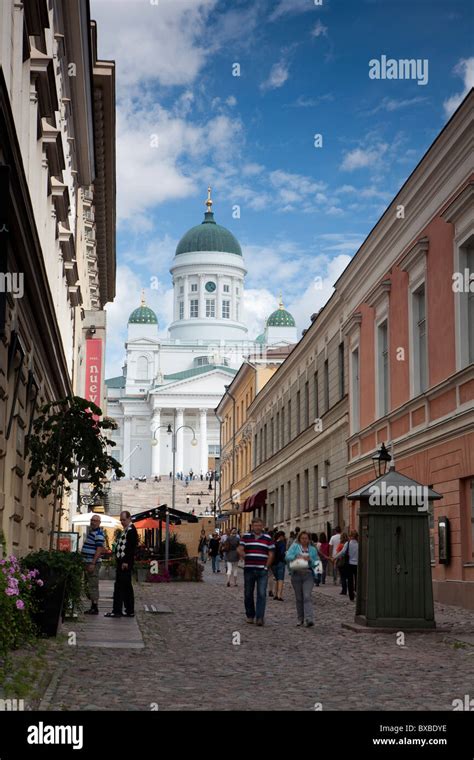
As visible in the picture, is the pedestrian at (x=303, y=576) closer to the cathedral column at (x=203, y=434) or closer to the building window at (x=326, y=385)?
the building window at (x=326, y=385)

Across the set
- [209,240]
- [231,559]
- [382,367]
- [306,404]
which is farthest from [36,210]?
[209,240]

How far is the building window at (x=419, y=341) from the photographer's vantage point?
24859 millimetres

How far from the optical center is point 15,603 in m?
11.5

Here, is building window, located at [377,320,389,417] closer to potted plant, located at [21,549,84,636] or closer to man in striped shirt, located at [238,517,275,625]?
man in striped shirt, located at [238,517,275,625]

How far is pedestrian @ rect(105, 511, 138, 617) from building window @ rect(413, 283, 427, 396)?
8.02m

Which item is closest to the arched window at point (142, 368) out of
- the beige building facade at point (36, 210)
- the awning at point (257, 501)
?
the awning at point (257, 501)

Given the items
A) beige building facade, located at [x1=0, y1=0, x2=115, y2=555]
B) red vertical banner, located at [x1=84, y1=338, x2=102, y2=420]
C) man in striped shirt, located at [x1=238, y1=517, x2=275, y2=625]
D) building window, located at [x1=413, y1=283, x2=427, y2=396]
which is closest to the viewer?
beige building facade, located at [x1=0, y1=0, x2=115, y2=555]

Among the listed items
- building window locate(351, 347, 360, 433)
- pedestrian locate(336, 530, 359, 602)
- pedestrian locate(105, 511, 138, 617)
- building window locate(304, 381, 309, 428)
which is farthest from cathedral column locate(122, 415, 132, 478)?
pedestrian locate(105, 511, 138, 617)

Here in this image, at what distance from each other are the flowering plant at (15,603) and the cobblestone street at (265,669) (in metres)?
0.53

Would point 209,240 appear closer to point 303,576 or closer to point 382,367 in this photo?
point 382,367

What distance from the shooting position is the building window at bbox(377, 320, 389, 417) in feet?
94.7

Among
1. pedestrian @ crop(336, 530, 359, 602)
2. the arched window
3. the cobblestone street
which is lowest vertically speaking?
the cobblestone street
